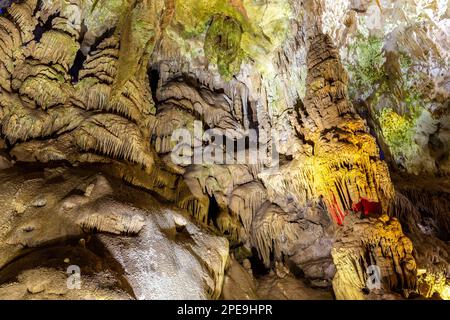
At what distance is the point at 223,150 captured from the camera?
9.25 metres

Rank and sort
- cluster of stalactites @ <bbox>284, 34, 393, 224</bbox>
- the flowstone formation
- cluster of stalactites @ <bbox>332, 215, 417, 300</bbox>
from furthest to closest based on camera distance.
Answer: cluster of stalactites @ <bbox>284, 34, 393, 224</bbox>
cluster of stalactites @ <bbox>332, 215, 417, 300</bbox>
the flowstone formation

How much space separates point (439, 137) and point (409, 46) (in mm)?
3001

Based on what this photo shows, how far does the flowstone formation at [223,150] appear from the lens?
5105 millimetres

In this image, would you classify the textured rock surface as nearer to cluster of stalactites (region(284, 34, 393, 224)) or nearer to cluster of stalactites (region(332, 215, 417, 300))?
cluster of stalactites (region(332, 215, 417, 300))

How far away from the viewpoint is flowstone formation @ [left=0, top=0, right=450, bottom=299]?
5.11m

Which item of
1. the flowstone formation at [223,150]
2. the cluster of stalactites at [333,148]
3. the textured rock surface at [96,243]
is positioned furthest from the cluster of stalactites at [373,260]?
the textured rock surface at [96,243]

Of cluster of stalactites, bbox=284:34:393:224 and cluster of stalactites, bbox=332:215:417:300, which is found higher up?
cluster of stalactites, bbox=284:34:393:224

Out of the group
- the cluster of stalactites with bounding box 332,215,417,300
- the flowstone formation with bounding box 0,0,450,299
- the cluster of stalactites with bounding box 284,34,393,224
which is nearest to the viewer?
the flowstone formation with bounding box 0,0,450,299

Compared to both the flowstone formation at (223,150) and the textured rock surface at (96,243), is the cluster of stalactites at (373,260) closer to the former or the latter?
the flowstone formation at (223,150)

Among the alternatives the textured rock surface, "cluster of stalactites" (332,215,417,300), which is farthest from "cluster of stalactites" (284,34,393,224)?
the textured rock surface

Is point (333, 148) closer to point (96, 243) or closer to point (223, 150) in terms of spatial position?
point (223, 150)

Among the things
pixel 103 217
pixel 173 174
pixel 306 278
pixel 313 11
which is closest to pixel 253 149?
pixel 173 174

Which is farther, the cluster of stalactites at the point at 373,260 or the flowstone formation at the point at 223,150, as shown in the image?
the cluster of stalactites at the point at 373,260

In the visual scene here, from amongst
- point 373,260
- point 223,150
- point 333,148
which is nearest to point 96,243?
point 373,260
